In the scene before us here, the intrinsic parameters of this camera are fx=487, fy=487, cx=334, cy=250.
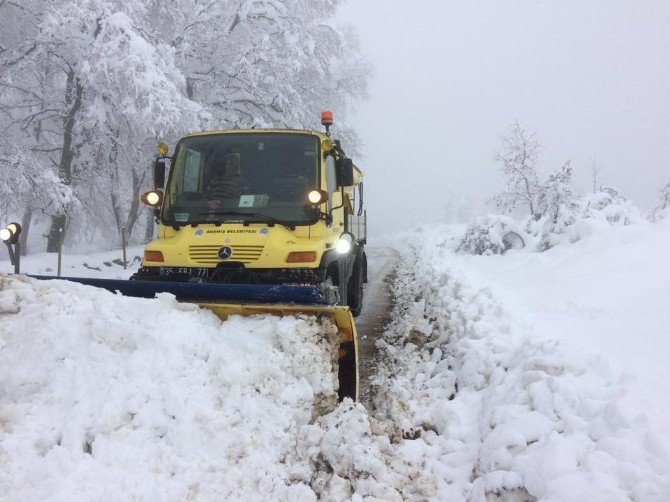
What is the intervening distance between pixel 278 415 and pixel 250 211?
2627 mm

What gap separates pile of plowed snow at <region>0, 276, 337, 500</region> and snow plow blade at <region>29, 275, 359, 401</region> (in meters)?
0.13

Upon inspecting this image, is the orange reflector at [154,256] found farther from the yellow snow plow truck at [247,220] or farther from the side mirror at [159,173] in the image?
the side mirror at [159,173]

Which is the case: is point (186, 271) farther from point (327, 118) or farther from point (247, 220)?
point (327, 118)

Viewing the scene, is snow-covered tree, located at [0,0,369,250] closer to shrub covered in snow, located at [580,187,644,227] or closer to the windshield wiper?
the windshield wiper

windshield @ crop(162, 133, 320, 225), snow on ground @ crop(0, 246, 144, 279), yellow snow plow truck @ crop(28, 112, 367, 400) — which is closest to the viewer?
yellow snow plow truck @ crop(28, 112, 367, 400)

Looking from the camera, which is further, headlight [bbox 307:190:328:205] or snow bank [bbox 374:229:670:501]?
headlight [bbox 307:190:328:205]

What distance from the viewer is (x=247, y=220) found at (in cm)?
523

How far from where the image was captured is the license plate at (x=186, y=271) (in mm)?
5055

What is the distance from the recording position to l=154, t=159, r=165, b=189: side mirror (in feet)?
18.9

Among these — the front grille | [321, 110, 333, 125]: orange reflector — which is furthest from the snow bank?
[321, 110, 333, 125]: orange reflector

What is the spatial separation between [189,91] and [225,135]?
379 inches

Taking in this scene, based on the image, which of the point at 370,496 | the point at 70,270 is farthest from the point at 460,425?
the point at 70,270

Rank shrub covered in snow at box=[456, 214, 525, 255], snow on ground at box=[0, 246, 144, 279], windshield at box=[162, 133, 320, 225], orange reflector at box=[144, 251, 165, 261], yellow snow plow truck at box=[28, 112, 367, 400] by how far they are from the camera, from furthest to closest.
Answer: shrub covered in snow at box=[456, 214, 525, 255] → snow on ground at box=[0, 246, 144, 279] → windshield at box=[162, 133, 320, 225] → orange reflector at box=[144, 251, 165, 261] → yellow snow plow truck at box=[28, 112, 367, 400]

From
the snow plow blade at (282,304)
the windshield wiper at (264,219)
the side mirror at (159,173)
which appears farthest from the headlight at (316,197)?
the side mirror at (159,173)
